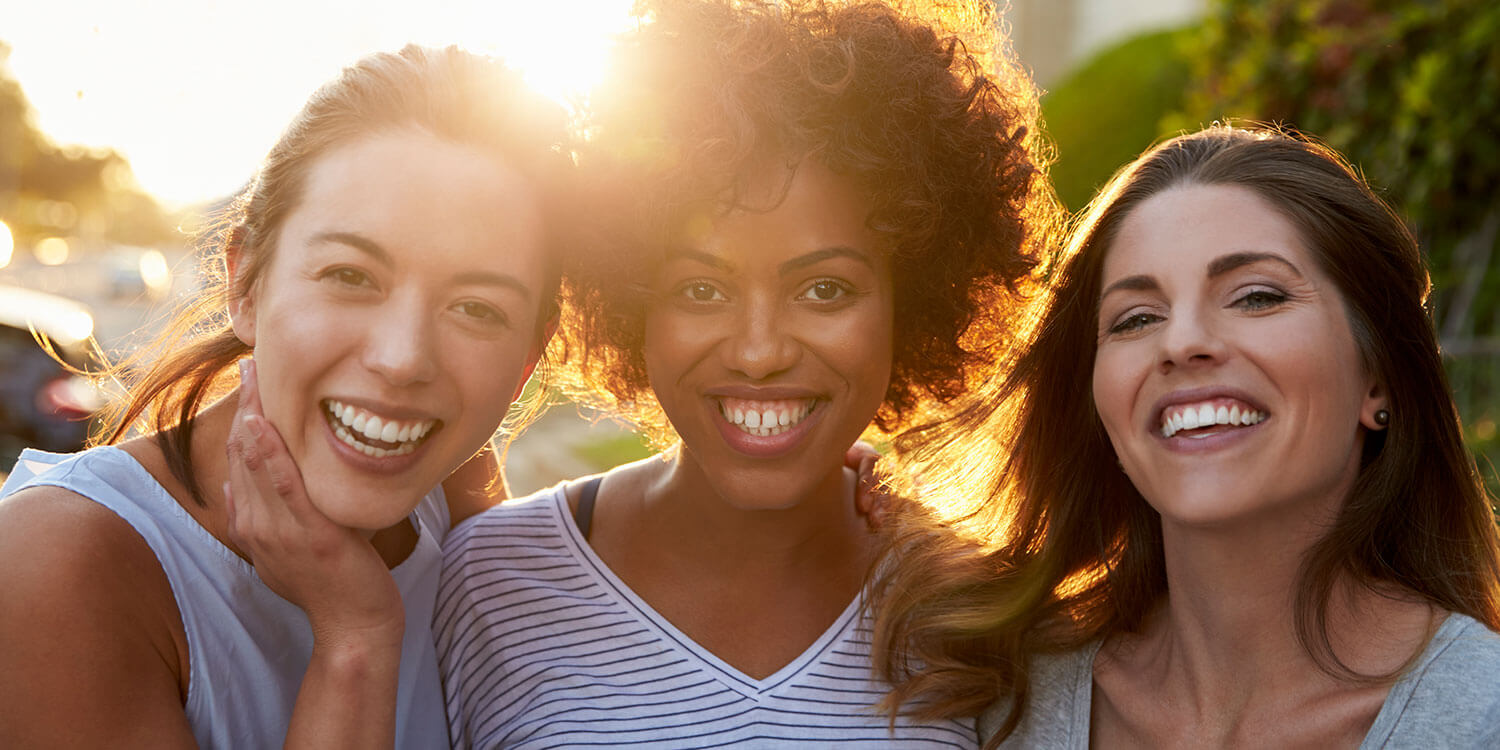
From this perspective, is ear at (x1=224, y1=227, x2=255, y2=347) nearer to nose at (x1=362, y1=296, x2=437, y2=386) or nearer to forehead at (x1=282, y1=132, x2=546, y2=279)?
forehead at (x1=282, y1=132, x2=546, y2=279)

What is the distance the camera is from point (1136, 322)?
284 cm

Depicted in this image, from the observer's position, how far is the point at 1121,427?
2.79m

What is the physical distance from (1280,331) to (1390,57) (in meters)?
4.92

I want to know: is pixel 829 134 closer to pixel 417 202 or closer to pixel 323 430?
pixel 417 202

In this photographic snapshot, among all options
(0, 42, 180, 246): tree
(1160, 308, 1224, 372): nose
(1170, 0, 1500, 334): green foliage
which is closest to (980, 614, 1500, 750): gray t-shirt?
(1160, 308, 1224, 372): nose

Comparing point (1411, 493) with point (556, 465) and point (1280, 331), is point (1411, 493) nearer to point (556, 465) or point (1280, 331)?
point (1280, 331)

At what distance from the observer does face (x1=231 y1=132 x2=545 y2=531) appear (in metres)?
2.48

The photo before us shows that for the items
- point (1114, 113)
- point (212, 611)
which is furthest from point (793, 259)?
point (1114, 113)

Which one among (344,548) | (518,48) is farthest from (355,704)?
(518,48)

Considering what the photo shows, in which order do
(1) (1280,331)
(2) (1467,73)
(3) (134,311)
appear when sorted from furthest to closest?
1. (3) (134,311)
2. (2) (1467,73)
3. (1) (1280,331)

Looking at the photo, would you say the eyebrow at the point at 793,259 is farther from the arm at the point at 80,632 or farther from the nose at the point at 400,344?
the arm at the point at 80,632

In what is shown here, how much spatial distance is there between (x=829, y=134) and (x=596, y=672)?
1.40 m

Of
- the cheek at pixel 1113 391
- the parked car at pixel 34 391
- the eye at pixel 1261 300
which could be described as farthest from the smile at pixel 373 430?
the parked car at pixel 34 391

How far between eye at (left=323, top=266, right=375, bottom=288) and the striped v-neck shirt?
0.97m
